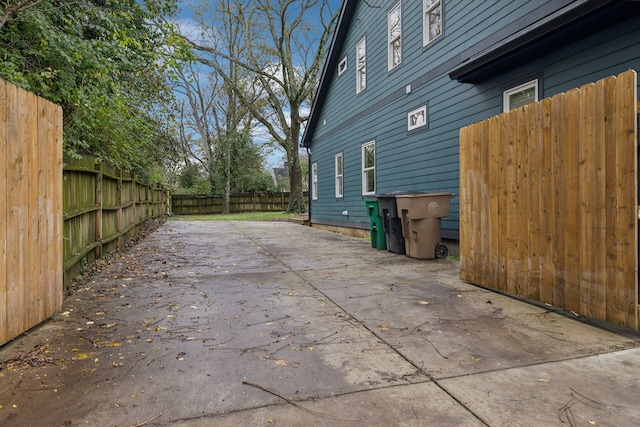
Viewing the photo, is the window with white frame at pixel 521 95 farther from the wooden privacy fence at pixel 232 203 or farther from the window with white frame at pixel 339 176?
the wooden privacy fence at pixel 232 203

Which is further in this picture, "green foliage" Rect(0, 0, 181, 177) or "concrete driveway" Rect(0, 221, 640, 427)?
"green foliage" Rect(0, 0, 181, 177)

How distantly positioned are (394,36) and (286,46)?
13.0m

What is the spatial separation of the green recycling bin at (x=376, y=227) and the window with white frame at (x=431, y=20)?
359cm

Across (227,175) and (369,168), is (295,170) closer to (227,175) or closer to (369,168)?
(227,175)

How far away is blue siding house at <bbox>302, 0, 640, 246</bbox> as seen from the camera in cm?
484

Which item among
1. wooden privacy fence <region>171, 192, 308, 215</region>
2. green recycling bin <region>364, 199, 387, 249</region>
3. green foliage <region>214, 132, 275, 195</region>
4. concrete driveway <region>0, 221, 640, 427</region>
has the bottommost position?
concrete driveway <region>0, 221, 640, 427</region>

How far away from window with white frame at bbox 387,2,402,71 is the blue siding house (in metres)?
0.03

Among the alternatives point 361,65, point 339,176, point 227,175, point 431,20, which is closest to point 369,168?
point 339,176

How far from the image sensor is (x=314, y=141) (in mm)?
15836

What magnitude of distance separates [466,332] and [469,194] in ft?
7.18

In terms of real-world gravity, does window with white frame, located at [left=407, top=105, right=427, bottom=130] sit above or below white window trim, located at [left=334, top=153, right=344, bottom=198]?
above

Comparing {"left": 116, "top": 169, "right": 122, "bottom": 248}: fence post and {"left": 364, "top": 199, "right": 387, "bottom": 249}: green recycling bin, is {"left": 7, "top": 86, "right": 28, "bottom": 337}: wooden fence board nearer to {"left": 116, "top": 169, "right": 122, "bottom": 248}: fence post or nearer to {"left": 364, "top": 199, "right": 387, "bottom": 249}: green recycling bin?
{"left": 116, "top": 169, "right": 122, "bottom": 248}: fence post

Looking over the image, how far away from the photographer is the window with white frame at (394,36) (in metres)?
9.26

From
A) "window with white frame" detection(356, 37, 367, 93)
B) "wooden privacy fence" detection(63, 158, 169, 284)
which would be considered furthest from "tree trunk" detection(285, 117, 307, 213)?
"wooden privacy fence" detection(63, 158, 169, 284)
